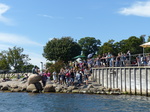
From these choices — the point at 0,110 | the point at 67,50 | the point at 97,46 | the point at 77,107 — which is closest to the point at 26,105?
the point at 0,110

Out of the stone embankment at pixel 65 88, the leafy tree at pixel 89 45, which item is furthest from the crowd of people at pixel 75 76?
the leafy tree at pixel 89 45

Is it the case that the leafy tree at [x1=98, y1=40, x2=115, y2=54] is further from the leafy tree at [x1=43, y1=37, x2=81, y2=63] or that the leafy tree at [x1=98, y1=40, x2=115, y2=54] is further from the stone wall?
the stone wall

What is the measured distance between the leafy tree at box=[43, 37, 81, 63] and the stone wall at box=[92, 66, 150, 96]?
35.4m

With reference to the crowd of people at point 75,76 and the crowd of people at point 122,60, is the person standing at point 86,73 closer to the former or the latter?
the crowd of people at point 75,76

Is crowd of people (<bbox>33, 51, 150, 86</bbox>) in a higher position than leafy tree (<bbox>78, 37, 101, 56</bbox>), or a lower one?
lower

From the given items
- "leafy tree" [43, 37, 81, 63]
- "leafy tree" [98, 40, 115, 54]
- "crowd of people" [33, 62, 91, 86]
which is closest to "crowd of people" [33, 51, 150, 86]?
"crowd of people" [33, 62, 91, 86]

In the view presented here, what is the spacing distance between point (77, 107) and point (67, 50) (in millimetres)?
51025

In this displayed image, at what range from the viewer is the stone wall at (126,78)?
30.8 meters

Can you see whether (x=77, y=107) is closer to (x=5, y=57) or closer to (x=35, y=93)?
(x=35, y=93)

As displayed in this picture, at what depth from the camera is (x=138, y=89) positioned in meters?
31.6

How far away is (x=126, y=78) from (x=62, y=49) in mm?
42229

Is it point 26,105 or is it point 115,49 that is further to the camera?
point 115,49

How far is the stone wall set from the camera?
3083cm

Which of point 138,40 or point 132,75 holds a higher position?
point 138,40
